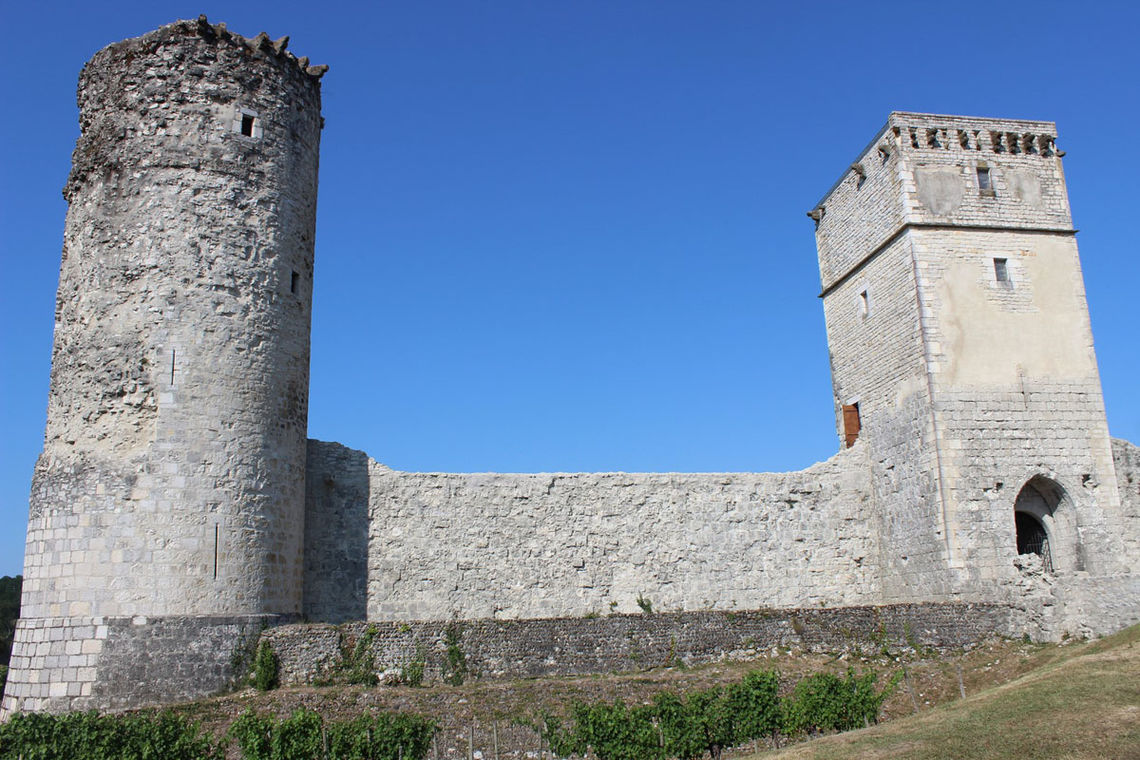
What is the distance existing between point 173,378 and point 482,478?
5.23 m

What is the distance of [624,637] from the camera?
44.5 feet

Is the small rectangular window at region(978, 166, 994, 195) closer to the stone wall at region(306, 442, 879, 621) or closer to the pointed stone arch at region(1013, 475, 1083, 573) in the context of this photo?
the pointed stone arch at region(1013, 475, 1083, 573)

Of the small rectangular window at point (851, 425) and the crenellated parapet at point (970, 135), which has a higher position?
the crenellated parapet at point (970, 135)

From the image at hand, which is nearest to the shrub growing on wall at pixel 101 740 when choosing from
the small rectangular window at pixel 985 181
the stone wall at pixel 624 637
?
the stone wall at pixel 624 637

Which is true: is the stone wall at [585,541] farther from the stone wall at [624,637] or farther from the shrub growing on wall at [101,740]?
the shrub growing on wall at [101,740]

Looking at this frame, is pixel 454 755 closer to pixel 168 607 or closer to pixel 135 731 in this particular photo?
pixel 135 731

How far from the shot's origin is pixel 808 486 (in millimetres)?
17609

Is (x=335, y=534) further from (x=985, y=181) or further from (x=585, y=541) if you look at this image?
(x=985, y=181)

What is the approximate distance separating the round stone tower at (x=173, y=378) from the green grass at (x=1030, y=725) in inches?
289

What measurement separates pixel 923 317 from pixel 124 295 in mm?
12624

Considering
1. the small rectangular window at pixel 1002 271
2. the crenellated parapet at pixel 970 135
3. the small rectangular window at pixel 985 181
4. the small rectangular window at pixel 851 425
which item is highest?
the crenellated parapet at pixel 970 135

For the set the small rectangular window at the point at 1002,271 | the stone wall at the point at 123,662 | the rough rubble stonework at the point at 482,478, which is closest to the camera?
the stone wall at the point at 123,662

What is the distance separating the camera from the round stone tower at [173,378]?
12305mm

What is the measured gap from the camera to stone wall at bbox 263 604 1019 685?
12.7m
